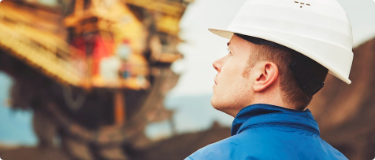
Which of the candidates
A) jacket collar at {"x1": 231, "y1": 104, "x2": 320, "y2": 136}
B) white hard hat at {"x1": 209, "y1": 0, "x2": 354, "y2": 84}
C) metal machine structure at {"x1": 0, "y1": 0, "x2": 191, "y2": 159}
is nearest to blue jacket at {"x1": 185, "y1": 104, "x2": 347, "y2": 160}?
jacket collar at {"x1": 231, "y1": 104, "x2": 320, "y2": 136}

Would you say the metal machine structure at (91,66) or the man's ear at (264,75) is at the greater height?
the man's ear at (264,75)

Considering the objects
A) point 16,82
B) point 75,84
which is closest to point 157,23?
point 75,84

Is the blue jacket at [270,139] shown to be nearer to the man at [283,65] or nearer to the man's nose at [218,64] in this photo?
the man at [283,65]

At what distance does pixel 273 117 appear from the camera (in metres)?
1.00

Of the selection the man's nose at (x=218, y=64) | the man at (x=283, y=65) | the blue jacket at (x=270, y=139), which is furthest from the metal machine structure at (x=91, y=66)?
the blue jacket at (x=270, y=139)

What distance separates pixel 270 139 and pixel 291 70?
0.81 ft

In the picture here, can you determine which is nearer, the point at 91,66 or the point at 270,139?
the point at 270,139

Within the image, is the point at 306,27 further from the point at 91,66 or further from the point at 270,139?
the point at 91,66

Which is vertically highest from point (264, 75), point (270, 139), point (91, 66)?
point (264, 75)

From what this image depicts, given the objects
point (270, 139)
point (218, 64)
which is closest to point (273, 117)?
point (270, 139)

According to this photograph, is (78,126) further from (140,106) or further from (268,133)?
(268,133)

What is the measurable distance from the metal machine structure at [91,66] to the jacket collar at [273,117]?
8.01 m

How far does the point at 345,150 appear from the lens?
6.73 m

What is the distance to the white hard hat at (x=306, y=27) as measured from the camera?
1083 mm
